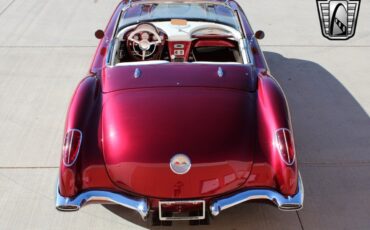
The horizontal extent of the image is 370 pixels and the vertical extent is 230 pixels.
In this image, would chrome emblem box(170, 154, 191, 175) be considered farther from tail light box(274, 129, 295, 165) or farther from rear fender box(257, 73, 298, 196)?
tail light box(274, 129, 295, 165)

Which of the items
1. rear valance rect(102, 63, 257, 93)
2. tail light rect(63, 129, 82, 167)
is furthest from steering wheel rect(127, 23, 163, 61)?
tail light rect(63, 129, 82, 167)

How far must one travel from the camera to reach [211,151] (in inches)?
130

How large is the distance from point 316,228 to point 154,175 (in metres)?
1.32

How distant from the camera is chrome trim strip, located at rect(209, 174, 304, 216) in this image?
324 centimetres

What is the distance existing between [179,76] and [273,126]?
2.68ft

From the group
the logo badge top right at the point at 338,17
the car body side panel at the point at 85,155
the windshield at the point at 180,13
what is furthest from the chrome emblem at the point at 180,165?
the logo badge top right at the point at 338,17

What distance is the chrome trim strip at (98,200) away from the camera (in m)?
3.23

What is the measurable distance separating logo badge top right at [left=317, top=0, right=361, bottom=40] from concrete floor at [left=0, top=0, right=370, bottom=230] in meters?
0.12

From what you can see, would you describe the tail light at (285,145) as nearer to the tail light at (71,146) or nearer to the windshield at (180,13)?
the tail light at (71,146)

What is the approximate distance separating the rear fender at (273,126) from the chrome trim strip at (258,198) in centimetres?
5

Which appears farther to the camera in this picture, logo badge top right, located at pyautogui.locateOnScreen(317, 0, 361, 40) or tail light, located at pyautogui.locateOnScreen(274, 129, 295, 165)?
logo badge top right, located at pyautogui.locateOnScreen(317, 0, 361, 40)

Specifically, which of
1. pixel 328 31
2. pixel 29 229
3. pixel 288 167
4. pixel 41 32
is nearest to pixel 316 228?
pixel 288 167

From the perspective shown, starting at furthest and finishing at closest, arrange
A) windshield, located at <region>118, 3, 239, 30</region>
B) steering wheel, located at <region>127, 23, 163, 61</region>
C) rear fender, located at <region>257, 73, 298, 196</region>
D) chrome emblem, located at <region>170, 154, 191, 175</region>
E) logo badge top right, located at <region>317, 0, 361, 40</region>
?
logo badge top right, located at <region>317, 0, 361, 40</region>, windshield, located at <region>118, 3, 239, 30</region>, steering wheel, located at <region>127, 23, 163, 61</region>, rear fender, located at <region>257, 73, 298, 196</region>, chrome emblem, located at <region>170, 154, 191, 175</region>

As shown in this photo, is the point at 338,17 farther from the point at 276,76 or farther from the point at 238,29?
the point at 238,29
